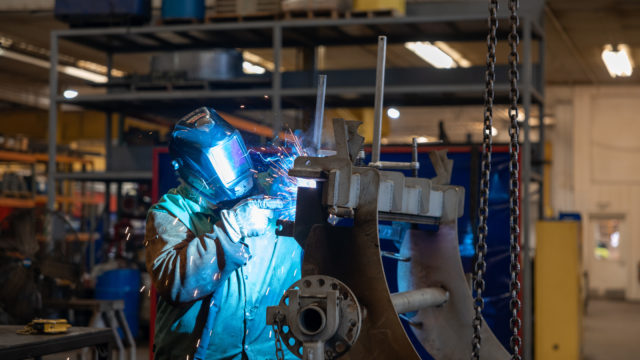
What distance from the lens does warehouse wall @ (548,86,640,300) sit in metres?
18.6

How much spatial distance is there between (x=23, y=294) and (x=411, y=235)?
4.35 meters

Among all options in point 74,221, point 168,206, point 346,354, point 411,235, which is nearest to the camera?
point 346,354

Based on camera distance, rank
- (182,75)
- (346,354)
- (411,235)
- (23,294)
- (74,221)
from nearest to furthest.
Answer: (346,354) → (411,235) → (23,294) → (182,75) → (74,221)

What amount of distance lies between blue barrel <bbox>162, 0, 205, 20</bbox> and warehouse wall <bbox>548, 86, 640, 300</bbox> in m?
12.6

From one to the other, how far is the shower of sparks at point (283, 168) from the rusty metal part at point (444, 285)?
1.58 ft

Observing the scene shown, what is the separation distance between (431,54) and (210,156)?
1263cm

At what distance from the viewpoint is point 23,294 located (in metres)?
6.18

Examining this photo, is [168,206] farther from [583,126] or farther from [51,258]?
[583,126]

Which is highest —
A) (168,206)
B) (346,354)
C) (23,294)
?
(168,206)

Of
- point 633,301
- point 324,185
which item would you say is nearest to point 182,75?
point 324,185

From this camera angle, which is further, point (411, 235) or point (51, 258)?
point (51, 258)

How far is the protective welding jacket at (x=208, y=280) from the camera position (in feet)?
8.44

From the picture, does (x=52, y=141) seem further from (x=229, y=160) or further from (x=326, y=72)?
(x=229, y=160)

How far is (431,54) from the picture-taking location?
1488cm
